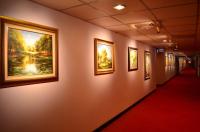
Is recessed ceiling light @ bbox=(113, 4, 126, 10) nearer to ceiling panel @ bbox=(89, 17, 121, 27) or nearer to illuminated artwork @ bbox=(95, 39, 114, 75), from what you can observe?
ceiling panel @ bbox=(89, 17, 121, 27)

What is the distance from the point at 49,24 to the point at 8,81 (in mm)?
1136

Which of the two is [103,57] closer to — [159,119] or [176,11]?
[176,11]

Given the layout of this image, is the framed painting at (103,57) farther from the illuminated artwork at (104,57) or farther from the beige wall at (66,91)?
the beige wall at (66,91)

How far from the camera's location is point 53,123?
278 cm

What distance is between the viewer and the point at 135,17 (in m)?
3.37

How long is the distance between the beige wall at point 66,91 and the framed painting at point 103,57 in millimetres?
127

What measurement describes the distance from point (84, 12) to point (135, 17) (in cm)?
107

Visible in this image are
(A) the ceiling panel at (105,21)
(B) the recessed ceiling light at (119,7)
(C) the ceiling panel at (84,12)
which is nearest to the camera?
(B) the recessed ceiling light at (119,7)

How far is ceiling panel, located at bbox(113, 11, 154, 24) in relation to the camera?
3.12 m

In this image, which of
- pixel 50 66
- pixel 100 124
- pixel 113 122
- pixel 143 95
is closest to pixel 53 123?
pixel 50 66

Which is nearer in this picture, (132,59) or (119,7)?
(119,7)

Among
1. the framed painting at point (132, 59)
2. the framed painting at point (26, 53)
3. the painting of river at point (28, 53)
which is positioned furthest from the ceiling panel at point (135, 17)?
the framed painting at point (132, 59)

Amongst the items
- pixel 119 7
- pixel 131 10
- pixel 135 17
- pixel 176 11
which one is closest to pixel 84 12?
pixel 119 7

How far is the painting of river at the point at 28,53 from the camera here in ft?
7.02
